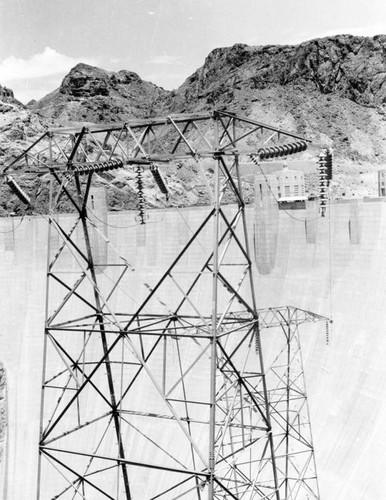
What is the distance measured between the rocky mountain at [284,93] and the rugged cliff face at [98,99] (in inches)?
5.2

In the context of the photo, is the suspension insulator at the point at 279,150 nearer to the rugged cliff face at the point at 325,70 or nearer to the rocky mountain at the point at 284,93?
the rocky mountain at the point at 284,93

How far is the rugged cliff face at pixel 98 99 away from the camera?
98938 millimetres

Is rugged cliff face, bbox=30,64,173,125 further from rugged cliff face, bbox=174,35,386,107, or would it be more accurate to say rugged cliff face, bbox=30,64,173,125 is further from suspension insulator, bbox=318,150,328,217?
suspension insulator, bbox=318,150,328,217

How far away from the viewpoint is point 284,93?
93.9m

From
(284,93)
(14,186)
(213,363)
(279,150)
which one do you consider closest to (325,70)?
(284,93)

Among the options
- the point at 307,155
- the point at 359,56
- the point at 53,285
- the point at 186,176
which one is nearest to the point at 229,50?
the point at 359,56

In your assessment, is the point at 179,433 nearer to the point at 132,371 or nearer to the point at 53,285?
the point at 132,371

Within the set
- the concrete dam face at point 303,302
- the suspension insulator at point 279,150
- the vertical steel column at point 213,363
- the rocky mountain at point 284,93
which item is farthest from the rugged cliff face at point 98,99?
the vertical steel column at point 213,363

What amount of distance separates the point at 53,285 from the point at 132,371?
5.72 meters

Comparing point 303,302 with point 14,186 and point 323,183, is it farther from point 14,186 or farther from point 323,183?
point 14,186

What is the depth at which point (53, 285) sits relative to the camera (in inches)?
1356

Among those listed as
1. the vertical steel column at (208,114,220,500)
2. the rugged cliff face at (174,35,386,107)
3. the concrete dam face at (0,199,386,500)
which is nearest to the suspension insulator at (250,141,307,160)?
the vertical steel column at (208,114,220,500)

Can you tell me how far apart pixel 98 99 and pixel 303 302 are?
78.1 metres

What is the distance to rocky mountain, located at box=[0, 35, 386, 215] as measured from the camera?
89.6 m
